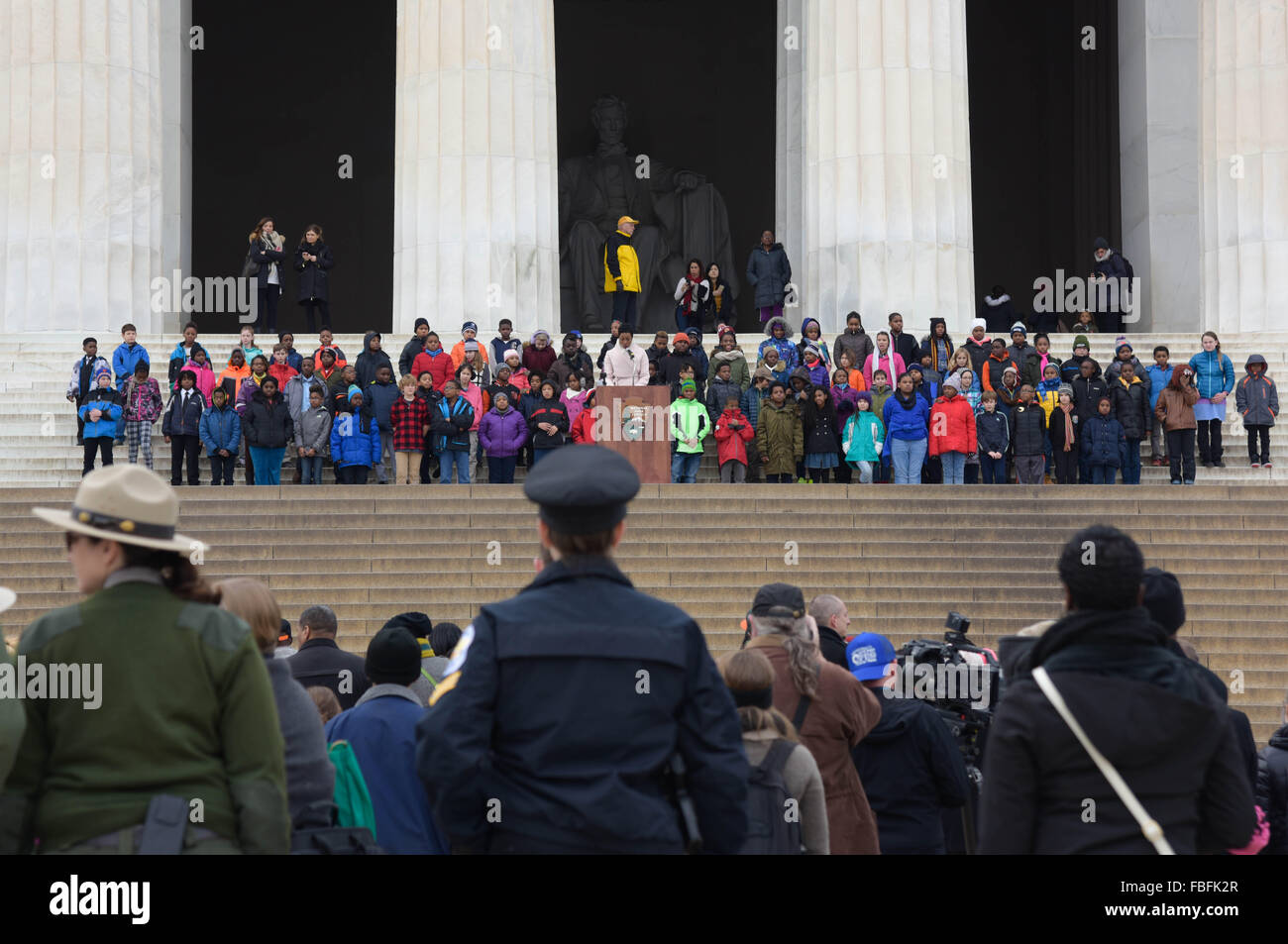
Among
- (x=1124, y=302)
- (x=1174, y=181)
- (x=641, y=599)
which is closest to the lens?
(x=641, y=599)

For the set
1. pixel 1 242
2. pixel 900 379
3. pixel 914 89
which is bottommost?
pixel 900 379

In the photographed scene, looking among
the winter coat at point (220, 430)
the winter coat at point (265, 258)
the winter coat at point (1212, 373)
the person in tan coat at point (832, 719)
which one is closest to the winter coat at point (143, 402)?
the winter coat at point (220, 430)

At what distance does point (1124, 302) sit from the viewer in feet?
99.7

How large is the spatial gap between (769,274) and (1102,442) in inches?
320

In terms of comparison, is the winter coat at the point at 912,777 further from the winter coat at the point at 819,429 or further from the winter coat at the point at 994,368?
the winter coat at the point at 994,368

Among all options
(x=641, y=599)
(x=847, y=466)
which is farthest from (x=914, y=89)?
(x=641, y=599)

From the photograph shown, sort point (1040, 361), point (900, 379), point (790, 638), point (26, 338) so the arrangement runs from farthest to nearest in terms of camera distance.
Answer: point (26, 338) → point (1040, 361) → point (900, 379) → point (790, 638)

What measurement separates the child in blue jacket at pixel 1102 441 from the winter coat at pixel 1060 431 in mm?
98

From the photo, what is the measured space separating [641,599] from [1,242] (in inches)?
1017

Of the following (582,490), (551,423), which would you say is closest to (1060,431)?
(551,423)

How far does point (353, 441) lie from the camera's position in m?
22.1

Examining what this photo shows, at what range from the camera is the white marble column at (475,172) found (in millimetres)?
28312

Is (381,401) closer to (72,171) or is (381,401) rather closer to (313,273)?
(313,273)
